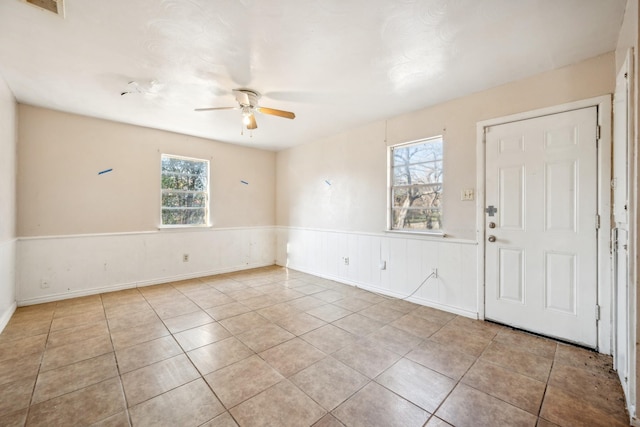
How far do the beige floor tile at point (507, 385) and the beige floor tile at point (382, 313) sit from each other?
1.02 meters

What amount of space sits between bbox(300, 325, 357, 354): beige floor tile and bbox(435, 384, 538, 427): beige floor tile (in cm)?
96

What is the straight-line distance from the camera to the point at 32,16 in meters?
1.87

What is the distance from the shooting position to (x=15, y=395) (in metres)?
1.79

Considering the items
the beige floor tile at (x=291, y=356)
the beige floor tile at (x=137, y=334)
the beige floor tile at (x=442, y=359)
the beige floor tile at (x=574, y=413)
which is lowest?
the beige floor tile at (x=574, y=413)

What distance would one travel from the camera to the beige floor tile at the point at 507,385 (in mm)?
1750

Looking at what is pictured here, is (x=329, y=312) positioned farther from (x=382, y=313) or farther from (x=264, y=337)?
(x=264, y=337)

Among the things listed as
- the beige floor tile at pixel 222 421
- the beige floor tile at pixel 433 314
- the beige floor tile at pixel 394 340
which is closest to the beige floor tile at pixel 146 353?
the beige floor tile at pixel 222 421

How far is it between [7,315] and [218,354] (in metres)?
2.66

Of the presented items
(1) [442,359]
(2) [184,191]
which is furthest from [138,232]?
(1) [442,359]

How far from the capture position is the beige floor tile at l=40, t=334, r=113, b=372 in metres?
2.19

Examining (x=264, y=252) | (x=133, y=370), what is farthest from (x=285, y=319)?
(x=264, y=252)

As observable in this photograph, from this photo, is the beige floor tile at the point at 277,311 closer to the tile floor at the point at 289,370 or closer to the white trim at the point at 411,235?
the tile floor at the point at 289,370


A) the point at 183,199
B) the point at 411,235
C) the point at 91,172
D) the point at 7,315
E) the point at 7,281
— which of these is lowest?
the point at 7,315

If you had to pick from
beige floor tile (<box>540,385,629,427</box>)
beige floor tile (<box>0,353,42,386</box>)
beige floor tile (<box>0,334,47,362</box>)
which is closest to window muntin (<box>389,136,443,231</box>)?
beige floor tile (<box>540,385,629,427</box>)
